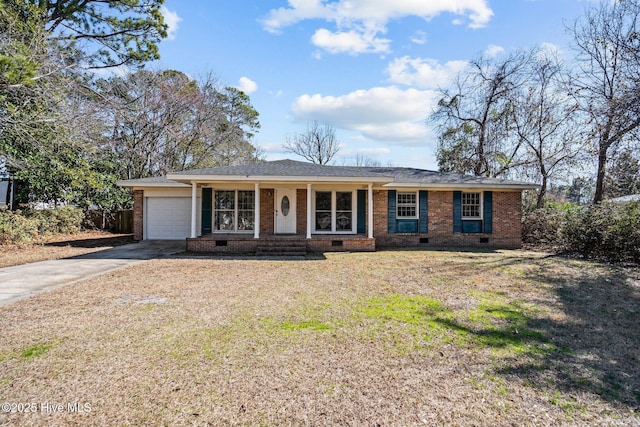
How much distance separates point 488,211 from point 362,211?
5170 mm

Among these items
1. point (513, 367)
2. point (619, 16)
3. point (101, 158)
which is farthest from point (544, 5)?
point (101, 158)

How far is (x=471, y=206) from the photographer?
13820 millimetres

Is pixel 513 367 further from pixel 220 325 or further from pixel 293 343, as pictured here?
pixel 220 325

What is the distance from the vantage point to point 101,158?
18406 millimetres

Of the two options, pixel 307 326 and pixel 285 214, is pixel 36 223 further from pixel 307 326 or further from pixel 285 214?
pixel 307 326

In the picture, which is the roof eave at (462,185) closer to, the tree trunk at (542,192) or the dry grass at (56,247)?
the tree trunk at (542,192)

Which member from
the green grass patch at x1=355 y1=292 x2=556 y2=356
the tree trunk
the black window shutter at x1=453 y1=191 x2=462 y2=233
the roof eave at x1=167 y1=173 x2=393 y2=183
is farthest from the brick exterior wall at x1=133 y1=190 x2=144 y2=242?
the tree trunk

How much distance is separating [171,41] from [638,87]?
62.3ft

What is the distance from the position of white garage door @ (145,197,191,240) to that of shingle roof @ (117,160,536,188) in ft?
3.38

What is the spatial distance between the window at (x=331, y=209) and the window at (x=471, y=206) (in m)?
4.63

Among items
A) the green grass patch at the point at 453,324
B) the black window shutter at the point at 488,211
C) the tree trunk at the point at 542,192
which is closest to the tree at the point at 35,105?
the green grass patch at the point at 453,324

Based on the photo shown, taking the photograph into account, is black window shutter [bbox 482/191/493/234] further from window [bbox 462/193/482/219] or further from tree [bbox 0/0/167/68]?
tree [bbox 0/0/167/68]

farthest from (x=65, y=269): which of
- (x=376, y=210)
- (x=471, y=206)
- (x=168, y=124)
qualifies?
(x=168, y=124)

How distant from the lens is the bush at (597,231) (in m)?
10.2
